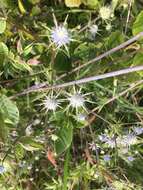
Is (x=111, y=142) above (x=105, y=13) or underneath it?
underneath

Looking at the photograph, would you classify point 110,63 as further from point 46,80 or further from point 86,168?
point 86,168

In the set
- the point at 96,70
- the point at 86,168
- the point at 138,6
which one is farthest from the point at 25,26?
the point at 86,168

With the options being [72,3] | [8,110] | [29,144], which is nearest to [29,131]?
[29,144]

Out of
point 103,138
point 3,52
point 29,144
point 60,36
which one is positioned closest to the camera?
point 60,36

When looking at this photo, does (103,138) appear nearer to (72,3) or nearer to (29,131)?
(29,131)

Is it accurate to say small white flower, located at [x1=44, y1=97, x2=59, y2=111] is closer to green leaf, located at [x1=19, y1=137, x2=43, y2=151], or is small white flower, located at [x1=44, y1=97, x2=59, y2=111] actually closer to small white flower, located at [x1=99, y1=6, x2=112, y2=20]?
green leaf, located at [x1=19, y1=137, x2=43, y2=151]

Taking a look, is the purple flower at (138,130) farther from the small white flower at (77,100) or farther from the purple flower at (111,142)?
the small white flower at (77,100)

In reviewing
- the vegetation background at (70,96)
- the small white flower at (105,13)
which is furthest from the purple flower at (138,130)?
the small white flower at (105,13)
